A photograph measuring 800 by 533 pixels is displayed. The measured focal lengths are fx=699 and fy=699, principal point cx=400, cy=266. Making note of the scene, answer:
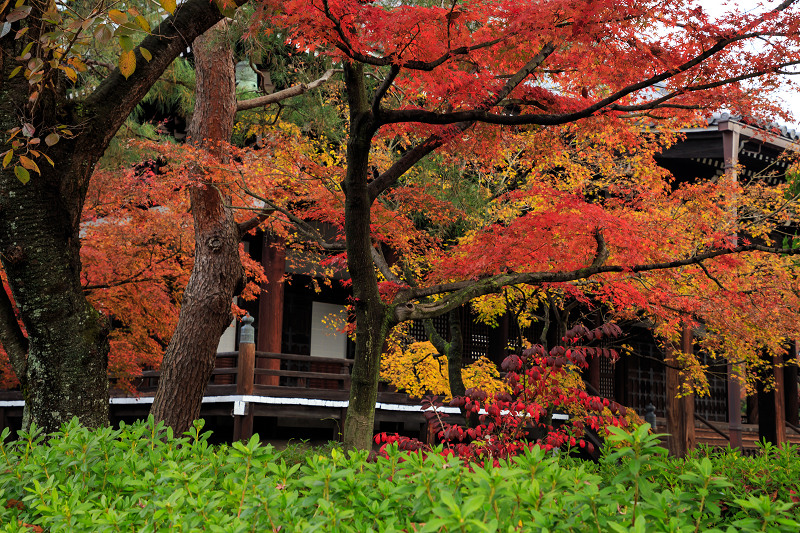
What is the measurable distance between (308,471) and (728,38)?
4697 millimetres

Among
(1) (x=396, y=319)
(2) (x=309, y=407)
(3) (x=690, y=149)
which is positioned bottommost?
(2) (x=309, y=407)

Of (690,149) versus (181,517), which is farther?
(690,149)

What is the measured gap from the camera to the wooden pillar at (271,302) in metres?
13.9

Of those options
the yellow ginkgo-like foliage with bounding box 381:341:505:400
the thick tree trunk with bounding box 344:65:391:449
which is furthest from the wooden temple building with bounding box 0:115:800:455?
the thick tree trunk with bounding box 344:65:391:449

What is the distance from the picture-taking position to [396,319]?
6863 millimetres

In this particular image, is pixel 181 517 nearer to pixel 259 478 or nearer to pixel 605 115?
pixel 259 478

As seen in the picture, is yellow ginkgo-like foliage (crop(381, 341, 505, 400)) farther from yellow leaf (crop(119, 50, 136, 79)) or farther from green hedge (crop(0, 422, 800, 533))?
yellow leaf (crop(119, 50, 136, 79))

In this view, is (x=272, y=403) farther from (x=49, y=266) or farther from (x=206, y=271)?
(x=49, y=266)

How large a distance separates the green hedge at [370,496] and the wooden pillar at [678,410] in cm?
1147

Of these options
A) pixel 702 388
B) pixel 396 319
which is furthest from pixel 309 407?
pixel 702 388

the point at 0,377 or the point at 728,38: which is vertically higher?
the point at 728,38

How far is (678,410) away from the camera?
1330 cm

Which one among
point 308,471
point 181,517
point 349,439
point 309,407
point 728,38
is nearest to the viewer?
point 181,517

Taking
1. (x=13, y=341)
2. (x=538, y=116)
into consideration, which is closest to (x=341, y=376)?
(x=13, y=341)
